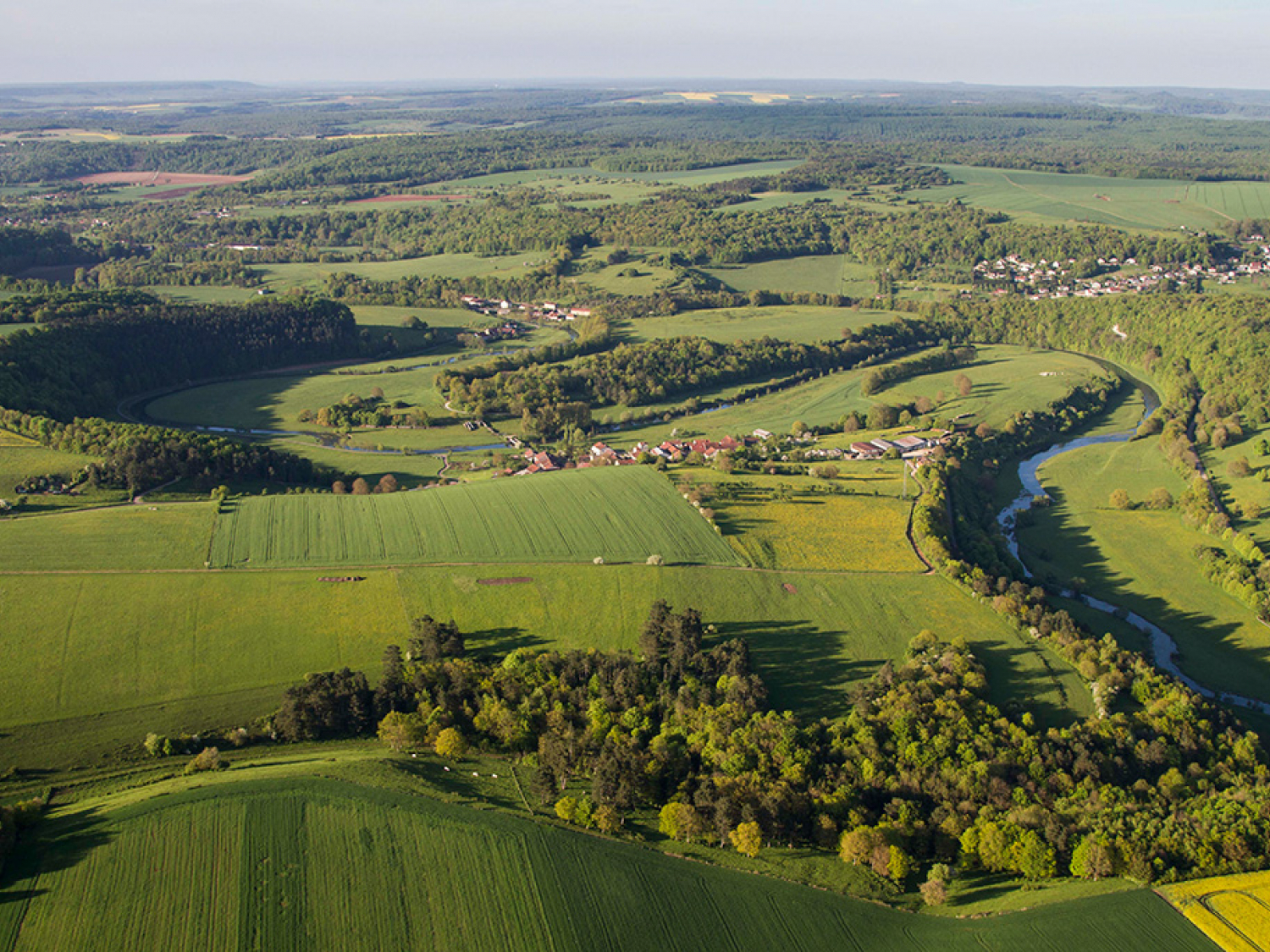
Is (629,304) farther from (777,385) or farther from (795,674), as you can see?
(795,674)

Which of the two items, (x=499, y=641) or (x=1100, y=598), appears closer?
(x=499, y=641)

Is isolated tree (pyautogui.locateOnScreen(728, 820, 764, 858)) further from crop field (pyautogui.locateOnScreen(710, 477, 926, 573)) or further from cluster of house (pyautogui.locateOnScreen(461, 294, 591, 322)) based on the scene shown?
cluster of house (pyautogui.locateOnScreen(461, 294, 591, 322))

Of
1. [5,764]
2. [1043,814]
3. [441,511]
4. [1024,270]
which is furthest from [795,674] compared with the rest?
[1024,270]

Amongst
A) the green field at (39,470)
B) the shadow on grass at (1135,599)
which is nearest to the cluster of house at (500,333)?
the green field at (39,470)

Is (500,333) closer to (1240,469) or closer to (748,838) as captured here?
(1240,469)

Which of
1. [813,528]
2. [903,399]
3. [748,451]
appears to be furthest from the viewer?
[903,399]

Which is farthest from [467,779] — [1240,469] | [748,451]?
[1240,469]

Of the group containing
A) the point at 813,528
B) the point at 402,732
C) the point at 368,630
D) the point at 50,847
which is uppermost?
the point at 813,528
